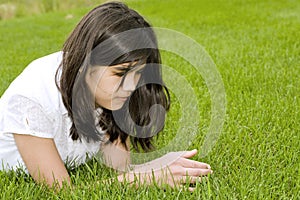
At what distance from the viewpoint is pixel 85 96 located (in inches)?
66.9

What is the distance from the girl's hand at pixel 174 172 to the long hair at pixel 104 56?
23cm

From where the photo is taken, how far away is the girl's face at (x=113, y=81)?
157 centimetres

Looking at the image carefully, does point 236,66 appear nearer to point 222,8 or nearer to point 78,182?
point 78,182

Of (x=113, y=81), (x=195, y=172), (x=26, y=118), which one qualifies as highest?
(x=113, y=81)

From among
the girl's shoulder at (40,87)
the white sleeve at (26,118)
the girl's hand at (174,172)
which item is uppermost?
the girl's shoulder at (40,87)

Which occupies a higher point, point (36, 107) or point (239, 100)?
point (36, 107)

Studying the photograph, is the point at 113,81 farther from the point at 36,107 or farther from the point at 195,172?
the point at 195,172

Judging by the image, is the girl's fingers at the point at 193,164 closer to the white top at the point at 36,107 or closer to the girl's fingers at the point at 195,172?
the girl's fingers at the point at 195,172

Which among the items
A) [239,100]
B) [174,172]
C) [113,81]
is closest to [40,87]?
[113,81]

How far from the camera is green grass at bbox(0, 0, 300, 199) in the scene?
164 cm

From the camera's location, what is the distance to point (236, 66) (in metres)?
3.41

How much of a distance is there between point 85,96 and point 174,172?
1.35 feet

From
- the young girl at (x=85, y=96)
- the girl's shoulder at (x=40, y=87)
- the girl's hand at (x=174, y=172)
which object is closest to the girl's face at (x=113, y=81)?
the young girl at (x=85, y=96)

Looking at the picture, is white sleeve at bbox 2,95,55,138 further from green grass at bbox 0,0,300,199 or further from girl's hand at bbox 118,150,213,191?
girl's hand at bbox 118,150,213,191
